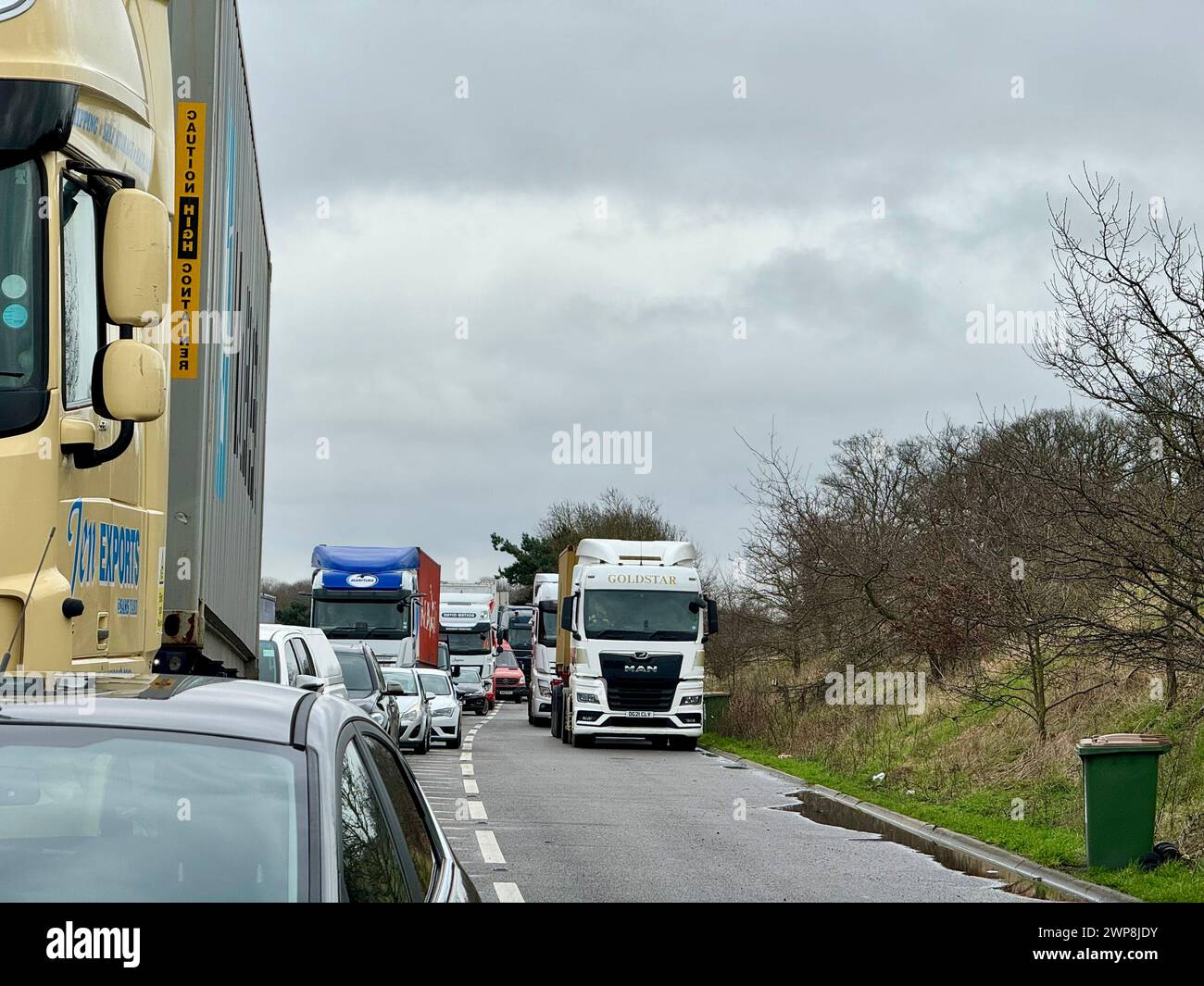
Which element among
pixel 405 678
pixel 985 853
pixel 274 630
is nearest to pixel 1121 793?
pixel 985 853

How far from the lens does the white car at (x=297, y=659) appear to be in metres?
15.3

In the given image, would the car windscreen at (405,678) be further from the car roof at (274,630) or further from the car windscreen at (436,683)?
the car roof at (274,630)

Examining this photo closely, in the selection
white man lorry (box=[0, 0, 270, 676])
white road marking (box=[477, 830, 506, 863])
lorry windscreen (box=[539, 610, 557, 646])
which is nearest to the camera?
white man lorry (box=[0, 0, 270, 676])

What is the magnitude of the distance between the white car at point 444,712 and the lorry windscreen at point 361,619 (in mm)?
3362

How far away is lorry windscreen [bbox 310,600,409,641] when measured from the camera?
1273 inches

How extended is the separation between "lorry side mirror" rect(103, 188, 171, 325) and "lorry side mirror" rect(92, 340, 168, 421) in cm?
14

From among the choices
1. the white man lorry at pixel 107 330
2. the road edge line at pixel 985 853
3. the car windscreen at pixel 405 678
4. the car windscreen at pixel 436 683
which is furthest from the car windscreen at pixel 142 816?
the car windscreen at pixel 436 683

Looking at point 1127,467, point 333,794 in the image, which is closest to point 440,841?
point 333,794

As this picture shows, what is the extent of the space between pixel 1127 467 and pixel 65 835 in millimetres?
10253

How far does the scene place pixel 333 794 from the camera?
3707 mm

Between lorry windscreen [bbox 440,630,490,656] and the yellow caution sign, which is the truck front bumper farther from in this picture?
lorry windscreen [bbox 440,630,490,656]

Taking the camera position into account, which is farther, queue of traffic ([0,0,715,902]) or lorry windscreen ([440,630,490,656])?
lorry windscreen ([440,630,490,656])

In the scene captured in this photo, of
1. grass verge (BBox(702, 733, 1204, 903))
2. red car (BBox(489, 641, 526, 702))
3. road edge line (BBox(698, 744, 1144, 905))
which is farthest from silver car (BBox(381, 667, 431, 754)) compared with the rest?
red car (BBox(489, 641, 526, 702))
